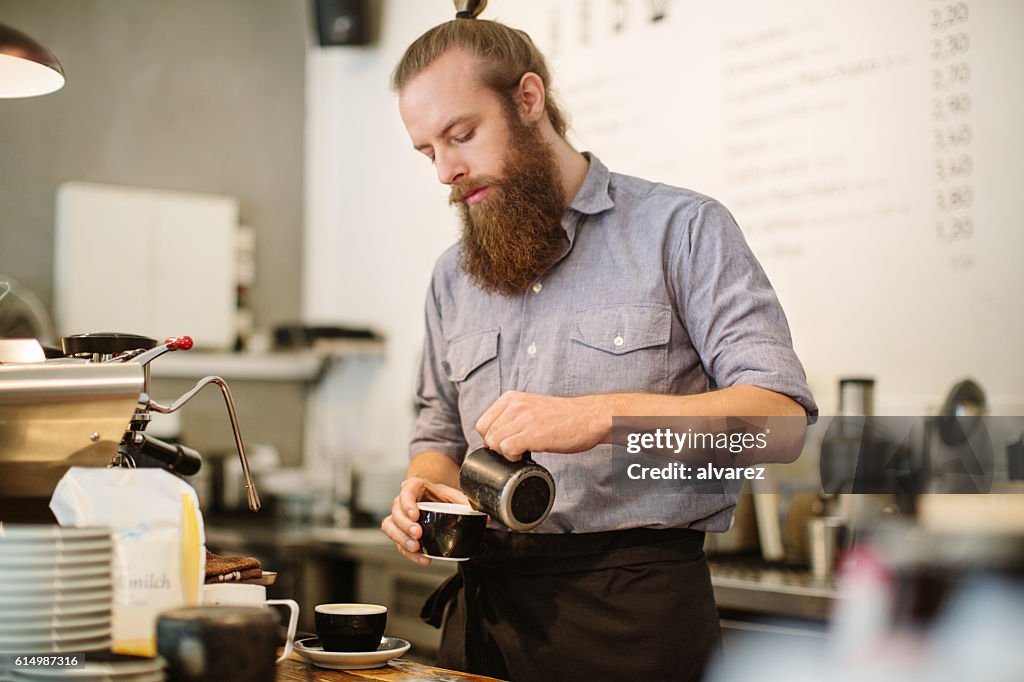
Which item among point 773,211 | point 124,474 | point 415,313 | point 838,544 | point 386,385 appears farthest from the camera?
point 386,385

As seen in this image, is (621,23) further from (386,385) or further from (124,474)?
(124,474)

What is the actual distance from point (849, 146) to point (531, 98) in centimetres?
135

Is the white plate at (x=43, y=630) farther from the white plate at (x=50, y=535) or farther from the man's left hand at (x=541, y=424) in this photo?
the man's left hand at (x=541, y=424)

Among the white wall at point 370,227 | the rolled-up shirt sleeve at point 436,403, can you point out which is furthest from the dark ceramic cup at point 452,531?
the white wall at point 370,227

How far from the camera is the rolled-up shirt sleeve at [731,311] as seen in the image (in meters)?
1.47

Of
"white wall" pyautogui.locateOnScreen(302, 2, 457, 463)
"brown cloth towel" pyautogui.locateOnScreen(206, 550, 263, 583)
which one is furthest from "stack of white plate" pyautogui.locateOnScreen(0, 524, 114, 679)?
"white wall" pyautogui.locateOnScreen(302, 2, 457, 463)

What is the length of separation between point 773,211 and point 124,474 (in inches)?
93.2

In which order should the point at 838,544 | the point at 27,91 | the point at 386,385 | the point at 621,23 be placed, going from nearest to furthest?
the point at 27,91, the point at 838,544, the point at 621,23, the point at 386,385

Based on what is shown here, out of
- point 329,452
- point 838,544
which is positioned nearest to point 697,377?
point 838,544

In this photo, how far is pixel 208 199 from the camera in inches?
192

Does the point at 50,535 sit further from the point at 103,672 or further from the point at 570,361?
the point at 570,361

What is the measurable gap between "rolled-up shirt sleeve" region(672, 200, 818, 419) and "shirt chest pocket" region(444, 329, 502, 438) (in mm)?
368

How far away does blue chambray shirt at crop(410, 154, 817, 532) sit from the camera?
1533 millimetres

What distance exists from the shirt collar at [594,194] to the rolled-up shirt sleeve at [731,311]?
174mm
